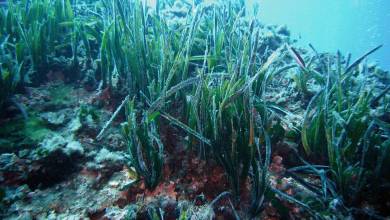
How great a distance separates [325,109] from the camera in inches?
80.9

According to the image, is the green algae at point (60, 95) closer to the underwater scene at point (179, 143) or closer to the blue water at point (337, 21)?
the underwater scene at point (179, 143)

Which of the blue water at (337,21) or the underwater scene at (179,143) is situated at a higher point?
the blue water at (337,21)

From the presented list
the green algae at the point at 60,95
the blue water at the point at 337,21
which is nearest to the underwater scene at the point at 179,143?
the green algae at the point at 60,95

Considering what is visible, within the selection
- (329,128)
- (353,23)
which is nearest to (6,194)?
(329,128)

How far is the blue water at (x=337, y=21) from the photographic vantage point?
96812 millimetres

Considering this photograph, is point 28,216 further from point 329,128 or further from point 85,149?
point 329,128

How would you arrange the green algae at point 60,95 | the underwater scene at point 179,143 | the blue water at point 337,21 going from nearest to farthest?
1. the underwater scene at point 179,143
2. the green algae at point 60,95
3. the blue water at point 337,21

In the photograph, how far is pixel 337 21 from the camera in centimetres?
12375

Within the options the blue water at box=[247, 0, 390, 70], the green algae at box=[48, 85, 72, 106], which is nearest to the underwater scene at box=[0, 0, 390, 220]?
the green algae at box=[48, 85, 72, 106]

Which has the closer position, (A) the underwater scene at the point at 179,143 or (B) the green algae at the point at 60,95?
(A) the underwater scene at the point at 179,143

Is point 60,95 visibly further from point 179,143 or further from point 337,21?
point 337,21

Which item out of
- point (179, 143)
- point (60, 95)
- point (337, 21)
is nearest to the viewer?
point (179, 143)

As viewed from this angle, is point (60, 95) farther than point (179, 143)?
Yes

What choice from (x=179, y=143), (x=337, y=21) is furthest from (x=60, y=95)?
(x=337, y=21)
